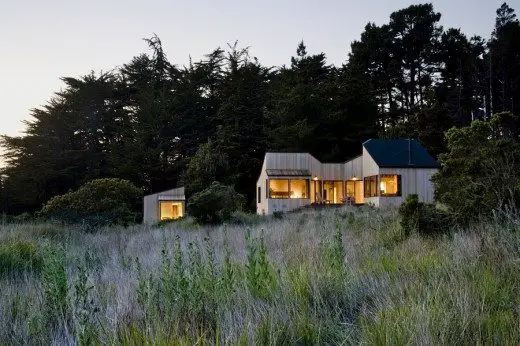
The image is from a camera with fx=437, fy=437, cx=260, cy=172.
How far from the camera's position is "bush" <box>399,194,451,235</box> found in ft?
29.2

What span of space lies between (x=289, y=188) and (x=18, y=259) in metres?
23.7

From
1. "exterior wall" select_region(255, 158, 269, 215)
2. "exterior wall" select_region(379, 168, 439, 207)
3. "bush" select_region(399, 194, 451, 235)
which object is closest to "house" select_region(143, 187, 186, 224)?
"exterior wall" select_region(255, 158, 269, 215)

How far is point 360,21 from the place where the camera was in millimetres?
51031

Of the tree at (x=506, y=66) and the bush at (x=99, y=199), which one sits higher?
the tree at (x=506, y=66)

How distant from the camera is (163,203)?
32.1 meters

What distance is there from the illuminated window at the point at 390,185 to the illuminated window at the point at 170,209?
14267 mm

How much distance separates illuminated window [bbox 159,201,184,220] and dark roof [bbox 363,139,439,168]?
46.4ft

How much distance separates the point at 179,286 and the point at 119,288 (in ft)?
4.32

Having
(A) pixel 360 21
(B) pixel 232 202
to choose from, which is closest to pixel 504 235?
(B) pixel 232 202

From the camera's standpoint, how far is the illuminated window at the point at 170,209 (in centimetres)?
3203

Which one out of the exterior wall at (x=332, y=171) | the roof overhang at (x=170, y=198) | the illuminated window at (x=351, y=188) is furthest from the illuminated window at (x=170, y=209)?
the illuminated window at (x=351, y=188)

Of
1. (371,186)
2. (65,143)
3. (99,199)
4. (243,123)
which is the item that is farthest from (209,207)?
(65,143)

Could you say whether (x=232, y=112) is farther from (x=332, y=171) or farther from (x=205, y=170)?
(x=332, y=171)

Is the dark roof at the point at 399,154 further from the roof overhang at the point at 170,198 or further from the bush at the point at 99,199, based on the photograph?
the bush at the point at 99,199
